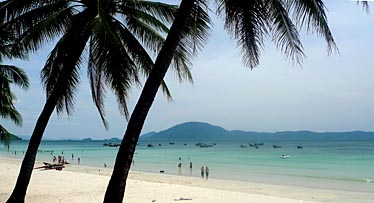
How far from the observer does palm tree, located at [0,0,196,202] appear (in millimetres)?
8625

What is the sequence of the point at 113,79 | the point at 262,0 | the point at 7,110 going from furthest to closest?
the point at 7,110 → the point at 113,79 → the point at 262,0

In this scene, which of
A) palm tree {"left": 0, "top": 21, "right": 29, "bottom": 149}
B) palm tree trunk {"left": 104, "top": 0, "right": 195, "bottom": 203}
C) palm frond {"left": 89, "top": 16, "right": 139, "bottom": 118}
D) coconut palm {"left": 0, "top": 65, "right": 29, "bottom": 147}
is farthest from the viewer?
coconut palm {"left": 0, "top": 65, "right": 29, "bottom": 147}

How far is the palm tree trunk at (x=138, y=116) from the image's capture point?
566 cm

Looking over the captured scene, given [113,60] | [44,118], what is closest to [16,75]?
[44,118]

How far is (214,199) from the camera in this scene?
15.3 metres

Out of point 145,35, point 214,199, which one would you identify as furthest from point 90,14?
point 214,199

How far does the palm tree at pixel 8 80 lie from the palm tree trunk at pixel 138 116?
4192mm

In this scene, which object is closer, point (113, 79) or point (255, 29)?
point (255, 29)

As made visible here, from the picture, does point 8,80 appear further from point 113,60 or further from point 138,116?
point 138,116

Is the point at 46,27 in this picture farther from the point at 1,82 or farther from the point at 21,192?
the point at 1,82

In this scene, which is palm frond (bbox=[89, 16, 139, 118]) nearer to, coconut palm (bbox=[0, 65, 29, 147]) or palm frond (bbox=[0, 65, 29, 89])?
coconut palm (bbox=[0, 65, 29, 147])


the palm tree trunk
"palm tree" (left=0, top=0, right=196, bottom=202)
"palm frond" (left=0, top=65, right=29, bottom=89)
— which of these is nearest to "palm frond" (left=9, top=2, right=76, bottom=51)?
"palm tree" (left=0, top=0, right=196, bottom=202)

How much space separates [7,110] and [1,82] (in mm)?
5806

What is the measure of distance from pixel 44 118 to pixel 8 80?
Result: 17.1 ft
